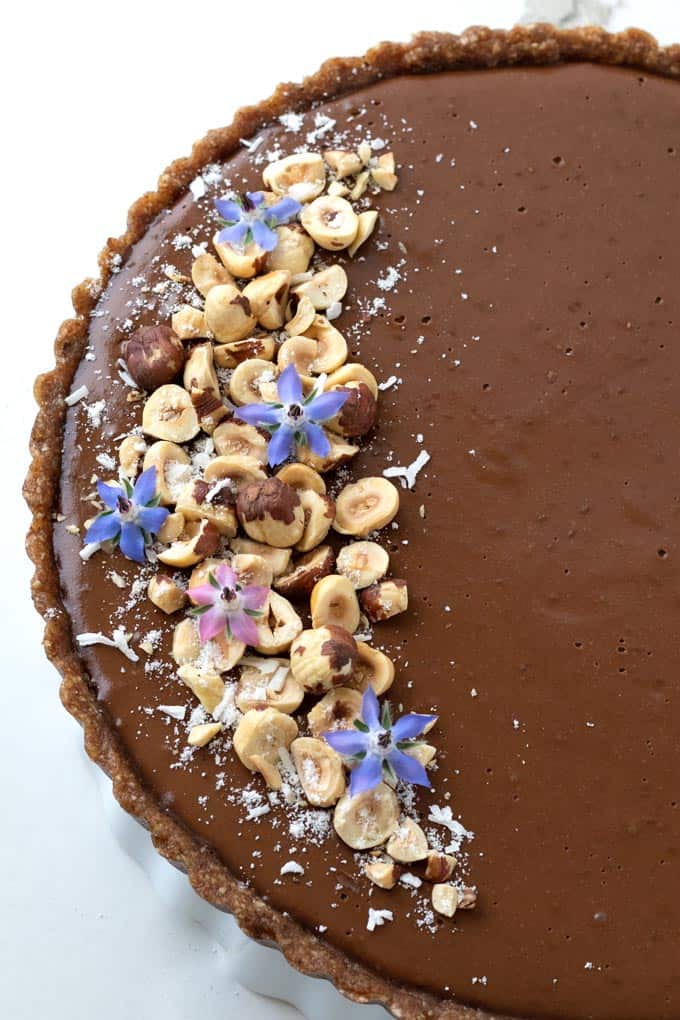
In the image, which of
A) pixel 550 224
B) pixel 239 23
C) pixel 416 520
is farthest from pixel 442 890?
pixel 239 23

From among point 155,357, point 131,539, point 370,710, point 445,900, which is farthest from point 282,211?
point 445,900

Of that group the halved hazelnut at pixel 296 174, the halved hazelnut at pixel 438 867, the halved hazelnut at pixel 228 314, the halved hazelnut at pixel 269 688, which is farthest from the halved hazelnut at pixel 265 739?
the halved hazelnut at pixel 296 174

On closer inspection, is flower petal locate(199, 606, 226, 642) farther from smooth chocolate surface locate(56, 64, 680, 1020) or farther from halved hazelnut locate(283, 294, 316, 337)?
halved hazelnut locate(283, 294, 316, 337)

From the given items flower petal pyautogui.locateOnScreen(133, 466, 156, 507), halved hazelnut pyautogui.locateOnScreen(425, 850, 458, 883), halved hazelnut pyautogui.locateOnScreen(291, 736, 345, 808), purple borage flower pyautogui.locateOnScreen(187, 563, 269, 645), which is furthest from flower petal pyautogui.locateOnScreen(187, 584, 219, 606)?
halved hazelnut pyautogui.locateOnScreen(425, 850, 458, 883)

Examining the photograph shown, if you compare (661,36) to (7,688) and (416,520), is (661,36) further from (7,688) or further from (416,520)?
(7,688)

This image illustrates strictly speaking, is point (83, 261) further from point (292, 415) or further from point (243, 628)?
point (243, 628)

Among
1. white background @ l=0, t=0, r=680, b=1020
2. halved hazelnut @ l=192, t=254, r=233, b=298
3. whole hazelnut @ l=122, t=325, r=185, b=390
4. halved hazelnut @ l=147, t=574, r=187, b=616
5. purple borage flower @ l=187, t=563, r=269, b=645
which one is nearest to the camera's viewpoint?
purple borage flower @ l=187, t=563, r=269, b=645
